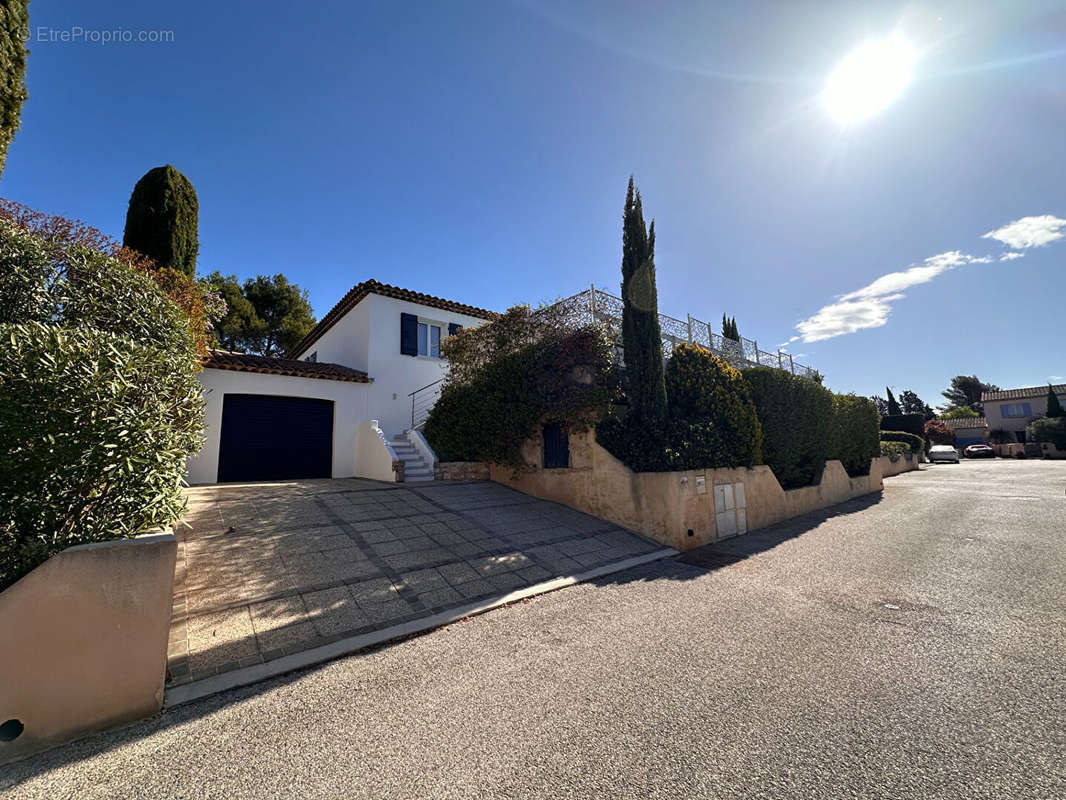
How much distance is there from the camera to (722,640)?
3.93m

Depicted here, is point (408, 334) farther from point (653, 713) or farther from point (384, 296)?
point (653, 713)

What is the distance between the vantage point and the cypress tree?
15.1 feet

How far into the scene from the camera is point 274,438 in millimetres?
11648

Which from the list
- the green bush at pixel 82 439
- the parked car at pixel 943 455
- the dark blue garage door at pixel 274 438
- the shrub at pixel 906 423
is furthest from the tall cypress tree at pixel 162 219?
the parked car at pixel 943 455

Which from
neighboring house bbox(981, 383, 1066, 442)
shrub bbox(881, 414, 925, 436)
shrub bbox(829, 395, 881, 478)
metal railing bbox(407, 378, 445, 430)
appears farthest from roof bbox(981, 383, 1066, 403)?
metal railing bbox(407, 378, 445, 430)

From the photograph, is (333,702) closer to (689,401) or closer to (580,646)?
(580,646)

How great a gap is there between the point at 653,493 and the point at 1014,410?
167 feet

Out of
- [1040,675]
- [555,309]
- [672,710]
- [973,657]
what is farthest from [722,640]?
[555,309]

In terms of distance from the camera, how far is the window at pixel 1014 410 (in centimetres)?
3638

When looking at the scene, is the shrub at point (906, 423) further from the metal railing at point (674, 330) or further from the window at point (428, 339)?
the window at point (428, 339)

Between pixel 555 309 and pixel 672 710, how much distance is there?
8.61 meters

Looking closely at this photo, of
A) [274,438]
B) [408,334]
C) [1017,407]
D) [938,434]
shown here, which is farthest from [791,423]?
[1017,407]

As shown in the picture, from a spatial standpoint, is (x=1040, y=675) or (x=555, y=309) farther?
(x=555, y=309)

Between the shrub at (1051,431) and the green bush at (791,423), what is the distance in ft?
109
